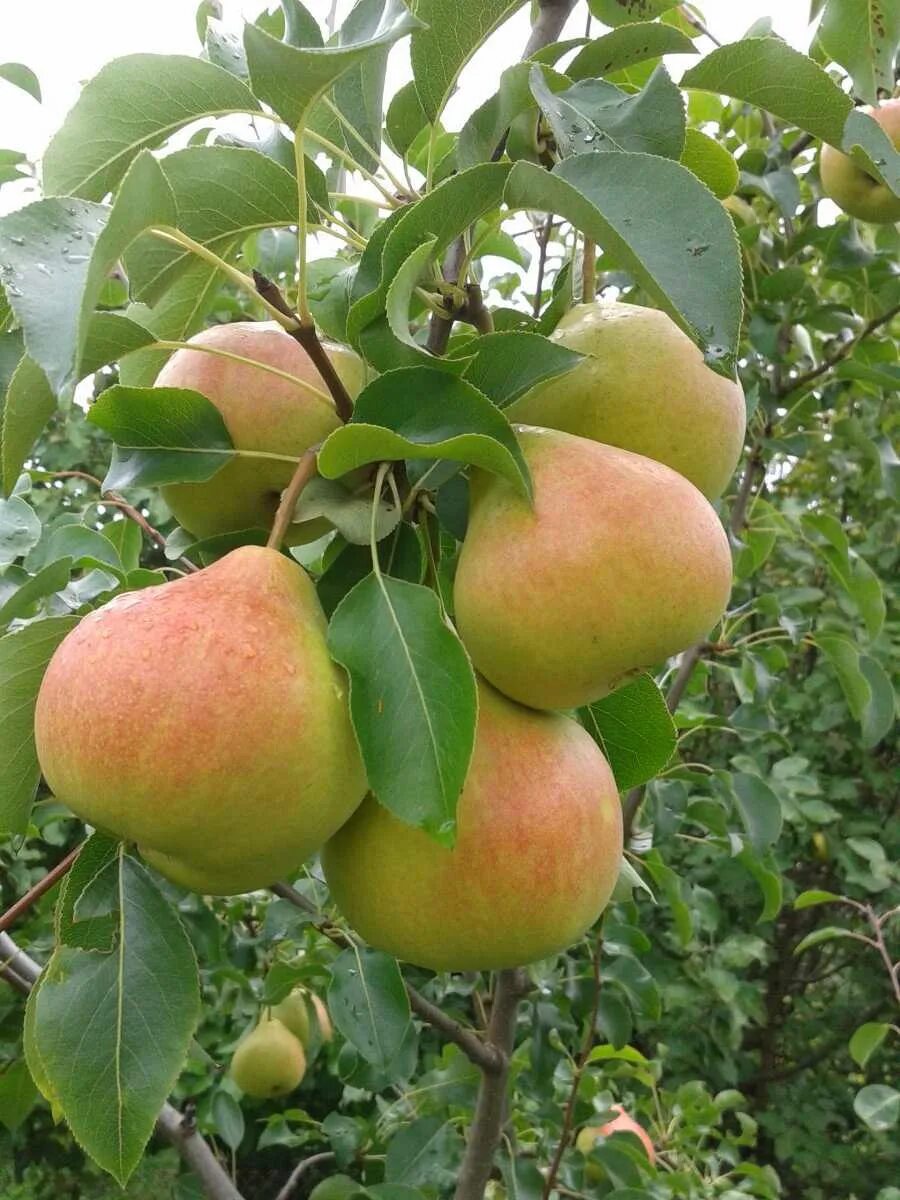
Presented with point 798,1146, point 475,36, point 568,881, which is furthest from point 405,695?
point 798,1146

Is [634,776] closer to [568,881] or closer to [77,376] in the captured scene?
[568,881]

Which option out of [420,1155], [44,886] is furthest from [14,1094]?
[44,886]

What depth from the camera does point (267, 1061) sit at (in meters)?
2.07

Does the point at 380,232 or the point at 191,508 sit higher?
the point at 380,232

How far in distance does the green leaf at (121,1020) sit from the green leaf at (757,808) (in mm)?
1342

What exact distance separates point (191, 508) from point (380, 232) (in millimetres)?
231

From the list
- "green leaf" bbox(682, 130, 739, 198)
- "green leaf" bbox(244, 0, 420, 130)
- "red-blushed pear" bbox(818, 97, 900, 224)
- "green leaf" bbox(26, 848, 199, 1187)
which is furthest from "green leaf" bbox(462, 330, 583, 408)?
"red-blushed pear" bbox(818, 97, 900, 224)

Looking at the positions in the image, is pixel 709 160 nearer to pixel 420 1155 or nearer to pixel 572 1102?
pixel 572 1102

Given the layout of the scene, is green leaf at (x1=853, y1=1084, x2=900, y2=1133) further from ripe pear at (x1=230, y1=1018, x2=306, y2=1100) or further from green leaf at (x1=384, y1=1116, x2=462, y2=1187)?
ripe pear at (x1=230, y1=1018, x2=306, y2=1100)

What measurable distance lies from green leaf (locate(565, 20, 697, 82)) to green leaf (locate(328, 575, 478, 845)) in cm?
36

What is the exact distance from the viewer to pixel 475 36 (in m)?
0.70

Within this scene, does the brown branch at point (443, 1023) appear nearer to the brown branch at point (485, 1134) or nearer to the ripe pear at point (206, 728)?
the brown branch at point (485, 1134)

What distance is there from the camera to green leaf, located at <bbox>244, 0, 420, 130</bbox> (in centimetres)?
52

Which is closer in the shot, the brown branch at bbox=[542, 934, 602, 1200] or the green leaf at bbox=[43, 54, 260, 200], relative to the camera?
the green leaf at bbox=[43, 54, 260, 200]
